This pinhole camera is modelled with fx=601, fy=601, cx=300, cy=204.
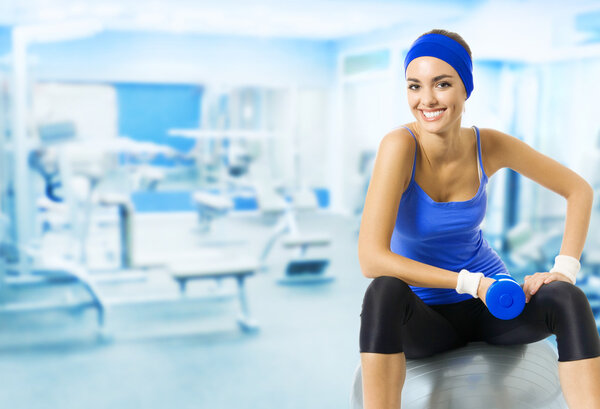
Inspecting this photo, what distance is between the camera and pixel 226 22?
595cm

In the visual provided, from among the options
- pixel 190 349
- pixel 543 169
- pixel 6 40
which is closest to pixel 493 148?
pixel 543 169

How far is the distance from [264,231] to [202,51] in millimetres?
2337

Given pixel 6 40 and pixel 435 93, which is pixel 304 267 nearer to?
pixel 6 40

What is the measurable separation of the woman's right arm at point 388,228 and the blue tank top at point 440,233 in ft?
0.20

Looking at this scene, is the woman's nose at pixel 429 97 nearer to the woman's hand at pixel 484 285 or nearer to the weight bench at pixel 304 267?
the woman's hand at pixel 484 285

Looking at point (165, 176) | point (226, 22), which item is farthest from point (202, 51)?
point (165, 176)

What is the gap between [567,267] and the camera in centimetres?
118

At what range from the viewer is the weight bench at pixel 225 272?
10.2 ft

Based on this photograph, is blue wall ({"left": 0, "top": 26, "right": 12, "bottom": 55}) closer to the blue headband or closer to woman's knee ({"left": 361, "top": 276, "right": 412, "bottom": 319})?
the blue headband

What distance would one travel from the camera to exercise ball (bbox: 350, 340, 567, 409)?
106cm

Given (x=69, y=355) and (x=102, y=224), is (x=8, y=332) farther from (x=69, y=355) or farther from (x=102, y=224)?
(x=102, y=224)

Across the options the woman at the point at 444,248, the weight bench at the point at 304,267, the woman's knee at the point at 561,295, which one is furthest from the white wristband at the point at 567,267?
the weight bench at the point at 304,267

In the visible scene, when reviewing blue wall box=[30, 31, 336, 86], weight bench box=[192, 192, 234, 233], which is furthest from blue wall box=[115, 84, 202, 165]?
weight bench box=[192, 192, 234, 233]

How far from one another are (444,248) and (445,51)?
38cm
